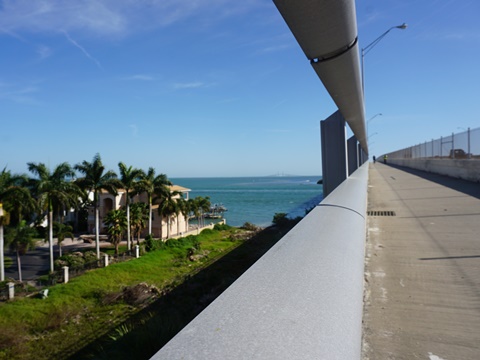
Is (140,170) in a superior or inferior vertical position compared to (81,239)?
superior

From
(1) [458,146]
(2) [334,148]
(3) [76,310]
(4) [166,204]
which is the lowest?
(3) [76,310]

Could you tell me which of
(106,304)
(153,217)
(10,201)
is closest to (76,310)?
(106,304)

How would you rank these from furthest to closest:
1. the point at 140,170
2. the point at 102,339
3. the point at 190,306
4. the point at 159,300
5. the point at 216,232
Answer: the point at 216,232 → the point at 140,170 → the point at 159,300 → the point at 190,306 → the point at 102,339

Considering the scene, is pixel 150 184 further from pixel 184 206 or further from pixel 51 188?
pixel 51 188

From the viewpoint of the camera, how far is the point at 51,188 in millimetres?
25906

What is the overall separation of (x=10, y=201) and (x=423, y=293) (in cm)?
2655

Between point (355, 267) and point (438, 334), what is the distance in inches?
24.9

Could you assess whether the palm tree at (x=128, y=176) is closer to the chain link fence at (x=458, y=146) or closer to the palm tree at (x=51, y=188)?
the palm tree at (x=51, y=188)

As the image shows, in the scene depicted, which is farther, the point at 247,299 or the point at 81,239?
the point at 81,239

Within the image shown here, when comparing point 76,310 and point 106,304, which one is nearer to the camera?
point 76,310

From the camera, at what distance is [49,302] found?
17656 millimetres

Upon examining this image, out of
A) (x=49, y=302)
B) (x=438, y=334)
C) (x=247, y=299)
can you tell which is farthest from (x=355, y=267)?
(x=49, y=302)

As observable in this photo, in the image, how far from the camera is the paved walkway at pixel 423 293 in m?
1.81

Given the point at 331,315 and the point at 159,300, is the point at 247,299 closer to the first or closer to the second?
the point at 331,315
